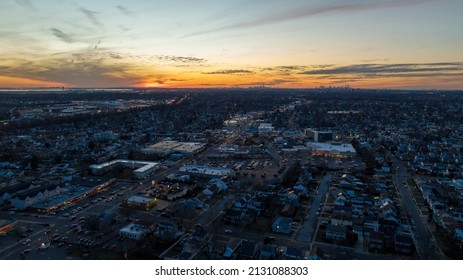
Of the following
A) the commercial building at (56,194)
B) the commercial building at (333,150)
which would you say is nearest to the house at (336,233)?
the commercial building at (56,194)

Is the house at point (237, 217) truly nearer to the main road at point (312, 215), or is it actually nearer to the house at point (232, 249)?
the house at point (232, 249)

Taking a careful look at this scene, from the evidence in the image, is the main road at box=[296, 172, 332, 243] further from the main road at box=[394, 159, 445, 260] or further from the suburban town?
the main road at box=[394, 159, 445, 260]

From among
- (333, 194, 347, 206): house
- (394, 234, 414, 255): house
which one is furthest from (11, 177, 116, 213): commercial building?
(394, 234, 414, 255): house
